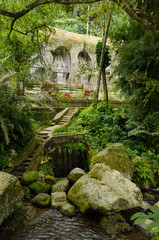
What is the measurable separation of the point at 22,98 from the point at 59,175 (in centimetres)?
365

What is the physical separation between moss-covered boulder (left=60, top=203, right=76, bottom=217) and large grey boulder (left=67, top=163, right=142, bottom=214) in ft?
0.56

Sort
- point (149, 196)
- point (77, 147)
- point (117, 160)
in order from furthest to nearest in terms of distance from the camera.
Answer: point (77, 147)
point (117, 160)
point (149, 196)

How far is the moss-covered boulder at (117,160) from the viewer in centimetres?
599

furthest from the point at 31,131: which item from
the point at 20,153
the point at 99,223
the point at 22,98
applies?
the point at 99,223

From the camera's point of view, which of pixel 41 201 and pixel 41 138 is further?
pixel 41 138

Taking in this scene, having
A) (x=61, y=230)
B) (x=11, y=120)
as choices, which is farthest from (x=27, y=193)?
(x=11, y=120)

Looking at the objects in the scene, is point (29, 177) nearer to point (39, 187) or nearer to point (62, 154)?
point (39, 187)

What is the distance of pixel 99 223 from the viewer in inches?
164

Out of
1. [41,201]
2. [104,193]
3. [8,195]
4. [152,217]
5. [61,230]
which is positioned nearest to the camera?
[152,217]

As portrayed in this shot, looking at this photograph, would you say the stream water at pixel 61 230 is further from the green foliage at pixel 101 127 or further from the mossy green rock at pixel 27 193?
the green foliage at pixel 101 127

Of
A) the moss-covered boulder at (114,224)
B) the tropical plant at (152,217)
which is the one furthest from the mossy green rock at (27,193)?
the tropical plant at (152,217)

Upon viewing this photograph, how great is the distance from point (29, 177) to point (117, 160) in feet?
10.2

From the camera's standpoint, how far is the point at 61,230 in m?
3.90

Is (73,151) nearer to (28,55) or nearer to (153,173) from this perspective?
(153,173)
